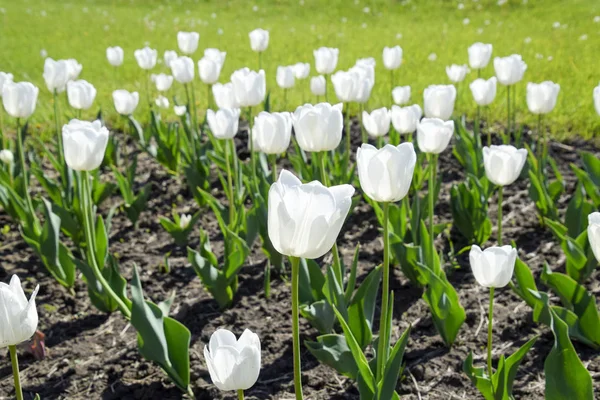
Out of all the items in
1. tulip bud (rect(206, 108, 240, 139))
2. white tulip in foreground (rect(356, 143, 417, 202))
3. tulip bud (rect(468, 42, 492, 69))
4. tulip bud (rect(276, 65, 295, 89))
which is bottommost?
white tulip in foreground (rect(356, 143, 417, 202))

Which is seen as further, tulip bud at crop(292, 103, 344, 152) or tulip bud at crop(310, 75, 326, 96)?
tulip bud at crop(310, 75, 326, 96)

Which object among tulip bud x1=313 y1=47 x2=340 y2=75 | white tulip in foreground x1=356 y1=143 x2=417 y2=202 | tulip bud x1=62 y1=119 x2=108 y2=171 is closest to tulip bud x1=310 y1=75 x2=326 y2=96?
tulip bud x1=313 y1=47 x2=340 y2=75

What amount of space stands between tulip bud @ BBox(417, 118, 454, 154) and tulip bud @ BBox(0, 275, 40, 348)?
1.44 m

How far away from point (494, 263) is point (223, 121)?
1424 millimetres

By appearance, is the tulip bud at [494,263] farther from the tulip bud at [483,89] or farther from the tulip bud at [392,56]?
the tulip bud at [392,56]

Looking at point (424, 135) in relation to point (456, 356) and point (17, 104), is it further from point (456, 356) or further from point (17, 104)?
point (17, 104)

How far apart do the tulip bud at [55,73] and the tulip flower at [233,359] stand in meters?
2.36

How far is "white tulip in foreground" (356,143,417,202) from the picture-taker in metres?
1.54

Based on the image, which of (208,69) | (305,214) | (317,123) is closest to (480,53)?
(208,69)

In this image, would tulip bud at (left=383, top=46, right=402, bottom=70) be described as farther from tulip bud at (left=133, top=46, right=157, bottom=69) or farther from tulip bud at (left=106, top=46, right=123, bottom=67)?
tulip bud at (left=106, top=46, right=123, bottom=67)

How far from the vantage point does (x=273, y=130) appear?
2.40 meters

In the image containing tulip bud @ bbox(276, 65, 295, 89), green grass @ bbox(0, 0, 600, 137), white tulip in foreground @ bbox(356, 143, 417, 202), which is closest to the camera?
white tulip in foreground @ bbox(356, 143, 417, 202)

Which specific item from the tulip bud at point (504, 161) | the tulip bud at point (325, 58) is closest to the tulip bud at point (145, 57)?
the tulip bud at point (325, 58)

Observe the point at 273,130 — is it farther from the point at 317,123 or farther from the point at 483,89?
the point at 483,89
